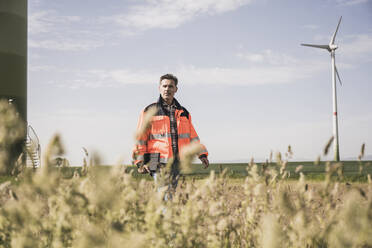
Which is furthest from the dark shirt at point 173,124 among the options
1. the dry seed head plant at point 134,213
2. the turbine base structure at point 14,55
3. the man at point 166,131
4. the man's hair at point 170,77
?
the turbine base structure at point 14,55

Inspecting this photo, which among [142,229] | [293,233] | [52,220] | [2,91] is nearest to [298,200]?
[293,233]

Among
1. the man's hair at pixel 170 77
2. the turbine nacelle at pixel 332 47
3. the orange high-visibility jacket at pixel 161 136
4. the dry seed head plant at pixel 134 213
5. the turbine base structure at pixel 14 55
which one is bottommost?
the dry seed head plant at pixel 134 213

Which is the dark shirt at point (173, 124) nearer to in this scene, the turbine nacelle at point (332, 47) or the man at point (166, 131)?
the man at point (166, 131)

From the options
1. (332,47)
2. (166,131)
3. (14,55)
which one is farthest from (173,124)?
(332,47)

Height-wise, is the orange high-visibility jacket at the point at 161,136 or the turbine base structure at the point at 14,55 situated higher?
the turbine base structure at the point at 14,55

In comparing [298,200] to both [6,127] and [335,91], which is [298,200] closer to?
[6,127]

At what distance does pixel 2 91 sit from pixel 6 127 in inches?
799

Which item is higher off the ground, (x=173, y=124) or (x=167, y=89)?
(x=167, y=89)

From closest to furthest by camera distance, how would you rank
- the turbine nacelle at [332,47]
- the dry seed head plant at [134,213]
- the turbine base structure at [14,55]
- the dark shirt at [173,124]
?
the dry seed head plant at [134,213], the dark shirt at [173,124], the turbine base structure at [14,55], the turbine nacelle at [332,47]

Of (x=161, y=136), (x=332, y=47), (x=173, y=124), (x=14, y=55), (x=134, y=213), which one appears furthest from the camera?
(x=332, y=47)

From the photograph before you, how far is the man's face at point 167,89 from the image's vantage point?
219 inches

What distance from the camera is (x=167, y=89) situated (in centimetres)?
557

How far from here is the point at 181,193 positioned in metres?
2.77

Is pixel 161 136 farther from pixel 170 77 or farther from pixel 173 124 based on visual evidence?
pixel 170 77
